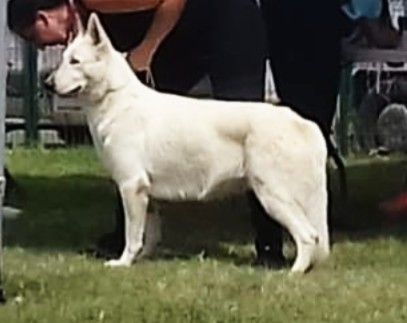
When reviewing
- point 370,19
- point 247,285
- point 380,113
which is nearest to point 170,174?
Answer: point 247,285

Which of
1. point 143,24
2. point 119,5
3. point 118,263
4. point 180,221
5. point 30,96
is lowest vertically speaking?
point 30,96

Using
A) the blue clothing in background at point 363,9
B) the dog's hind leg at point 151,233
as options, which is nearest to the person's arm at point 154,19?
the dog's hind leg at point 151,233

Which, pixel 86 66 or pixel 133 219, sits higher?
pixel 86 66

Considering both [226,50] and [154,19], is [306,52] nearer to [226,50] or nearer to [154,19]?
[226,50]

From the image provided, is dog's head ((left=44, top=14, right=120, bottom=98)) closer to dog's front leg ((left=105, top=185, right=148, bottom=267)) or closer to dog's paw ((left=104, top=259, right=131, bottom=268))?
dog's front leg ((left=105, top=185, right=148, bottom=267))

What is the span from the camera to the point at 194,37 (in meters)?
8.52

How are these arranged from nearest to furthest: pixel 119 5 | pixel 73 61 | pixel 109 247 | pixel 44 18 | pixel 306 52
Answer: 1. pixel 73 61
2. pixel 119 5
3. pixel 109 247
4. pixel 44 18
5. pixel 306 52

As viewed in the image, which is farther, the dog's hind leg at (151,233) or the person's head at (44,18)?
the person's head at (44,18)

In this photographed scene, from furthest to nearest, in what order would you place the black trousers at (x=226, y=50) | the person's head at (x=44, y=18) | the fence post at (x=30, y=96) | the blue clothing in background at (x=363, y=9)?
the fence post at (x=30, y=96) < the blue clothing in background at (x=363, y=9) < the person's head at (x=44, y=18) < the black trousers at (x=226, y=50)

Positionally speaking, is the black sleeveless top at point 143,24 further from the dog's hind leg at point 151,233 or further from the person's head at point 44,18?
the dog's hind leg at point 151,233

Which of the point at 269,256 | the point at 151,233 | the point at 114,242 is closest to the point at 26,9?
the point at 114,242

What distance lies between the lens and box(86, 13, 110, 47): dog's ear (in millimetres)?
7750

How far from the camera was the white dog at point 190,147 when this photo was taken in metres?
7.59

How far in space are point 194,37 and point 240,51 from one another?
36cm
